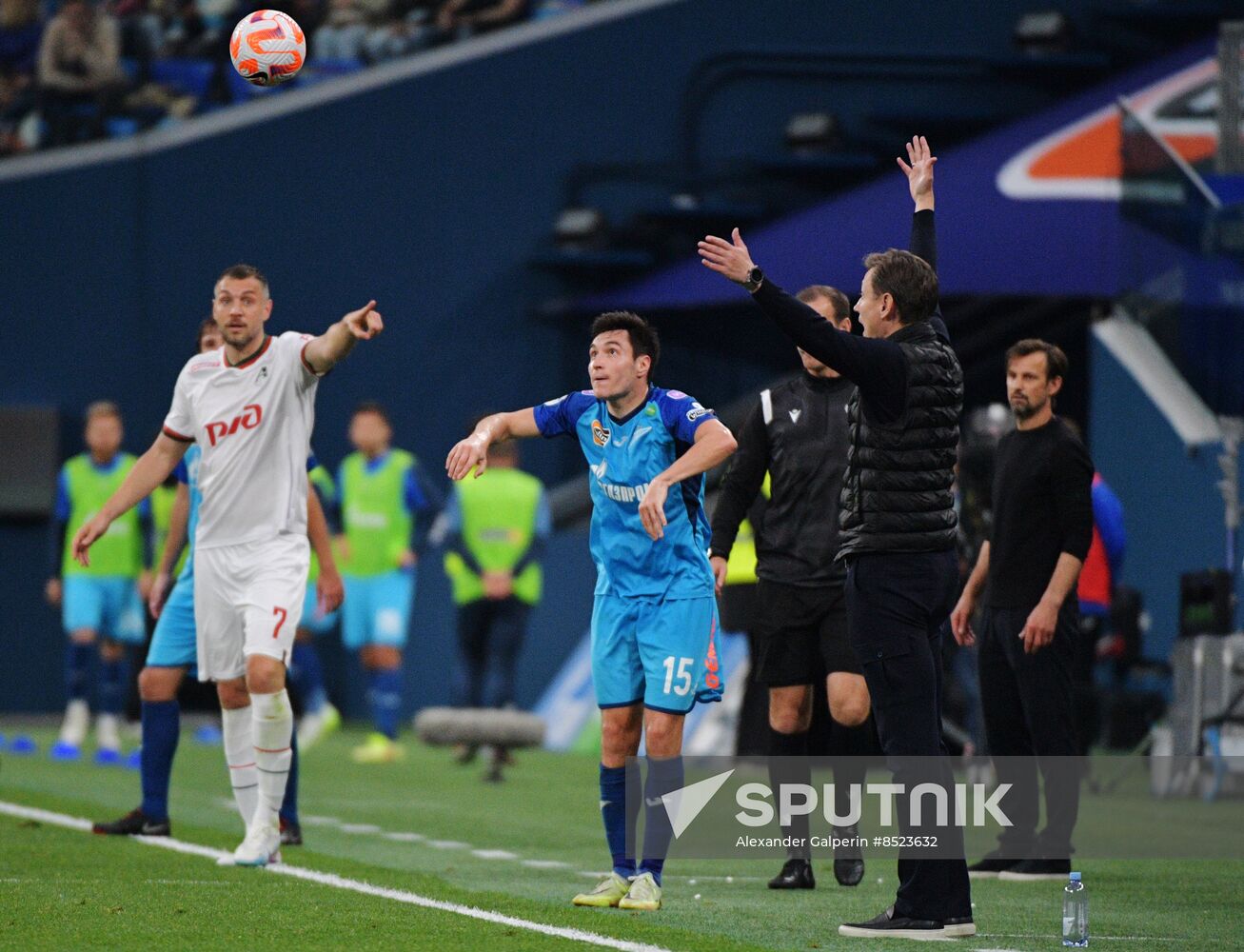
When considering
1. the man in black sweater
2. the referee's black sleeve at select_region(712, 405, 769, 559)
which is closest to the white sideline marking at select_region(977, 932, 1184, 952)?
the man in black sweater

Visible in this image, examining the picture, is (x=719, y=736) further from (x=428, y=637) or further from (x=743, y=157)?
(x=743, y=157)

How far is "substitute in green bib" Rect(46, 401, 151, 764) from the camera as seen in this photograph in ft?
51.5

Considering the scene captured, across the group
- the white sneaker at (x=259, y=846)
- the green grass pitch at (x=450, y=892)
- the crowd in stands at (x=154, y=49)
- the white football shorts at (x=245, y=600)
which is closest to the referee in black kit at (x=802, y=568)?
the green grass pitch at (x=450, y=892)

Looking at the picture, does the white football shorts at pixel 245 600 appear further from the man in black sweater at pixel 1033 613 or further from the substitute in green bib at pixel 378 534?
the substitute in green bib at pixel 378 534

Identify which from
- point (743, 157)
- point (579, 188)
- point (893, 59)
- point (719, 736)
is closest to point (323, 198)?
point (579, 188)

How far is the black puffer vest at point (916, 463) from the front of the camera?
705 centimetres

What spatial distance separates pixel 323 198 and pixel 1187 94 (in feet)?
26.6

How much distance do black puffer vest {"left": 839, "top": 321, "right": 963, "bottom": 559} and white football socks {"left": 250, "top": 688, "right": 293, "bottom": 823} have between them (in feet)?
9.84

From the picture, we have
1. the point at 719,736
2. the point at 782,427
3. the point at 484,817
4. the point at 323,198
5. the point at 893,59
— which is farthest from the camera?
the point at 893,59

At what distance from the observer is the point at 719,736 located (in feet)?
51.3

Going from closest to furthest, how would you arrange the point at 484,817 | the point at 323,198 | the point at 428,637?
the point at 484,817
the point at 428,637
the point at 323,198

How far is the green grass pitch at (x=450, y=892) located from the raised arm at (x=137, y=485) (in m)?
1.34

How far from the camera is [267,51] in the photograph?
1038cm

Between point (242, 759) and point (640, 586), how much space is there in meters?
2.42
